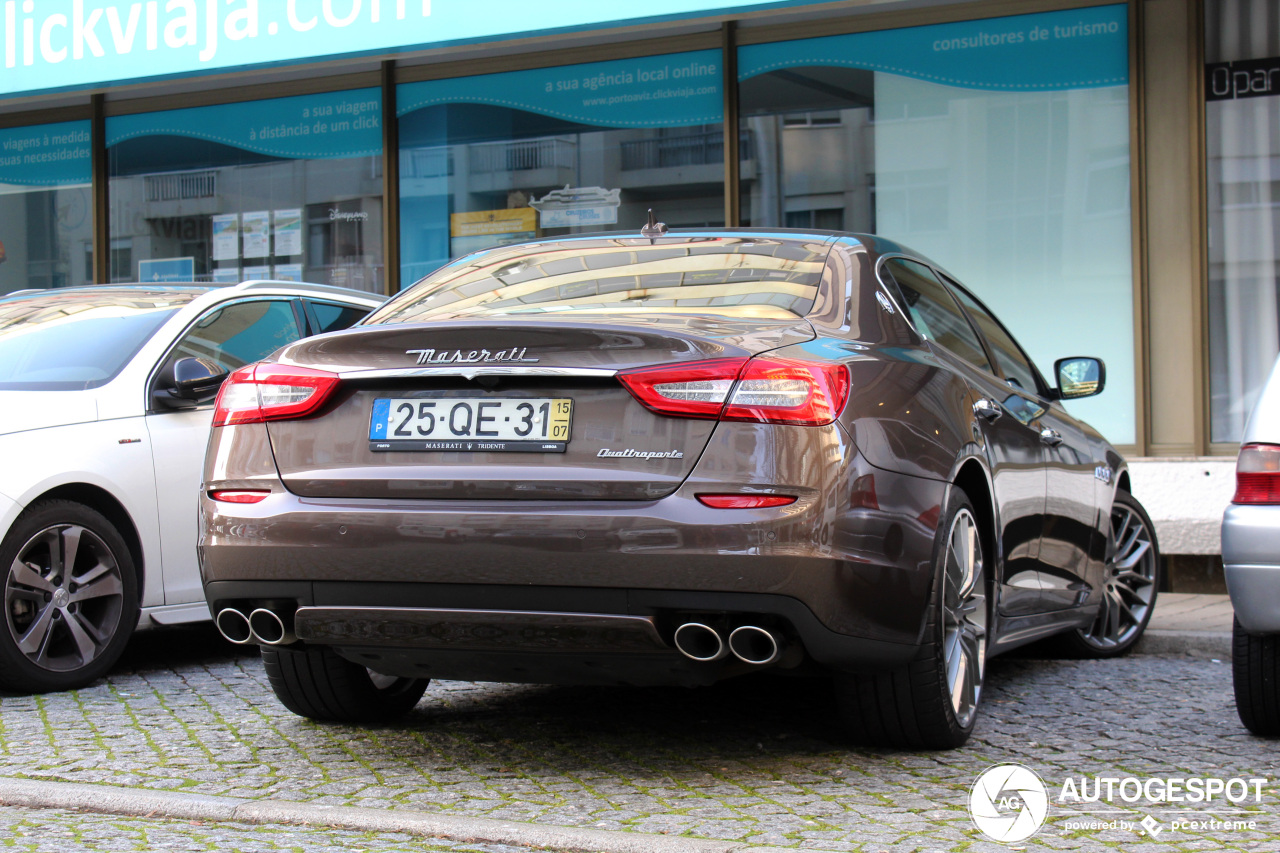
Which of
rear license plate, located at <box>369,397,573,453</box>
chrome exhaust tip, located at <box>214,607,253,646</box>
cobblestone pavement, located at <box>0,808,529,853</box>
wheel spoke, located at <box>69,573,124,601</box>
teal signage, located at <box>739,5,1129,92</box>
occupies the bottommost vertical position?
cobblestone pavement, located at <box>0,808,529,853</box>

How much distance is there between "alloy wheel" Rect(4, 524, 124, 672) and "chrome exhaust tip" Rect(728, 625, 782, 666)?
3.00 meters

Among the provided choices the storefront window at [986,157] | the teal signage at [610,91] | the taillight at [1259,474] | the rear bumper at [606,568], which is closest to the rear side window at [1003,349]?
the taillight at [1259,474]

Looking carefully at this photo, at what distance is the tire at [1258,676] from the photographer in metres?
4.34

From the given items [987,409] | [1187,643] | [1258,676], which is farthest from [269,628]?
[1187,643]

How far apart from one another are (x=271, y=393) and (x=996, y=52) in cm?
710

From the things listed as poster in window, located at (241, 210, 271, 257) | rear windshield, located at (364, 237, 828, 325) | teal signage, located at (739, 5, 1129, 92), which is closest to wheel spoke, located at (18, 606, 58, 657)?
rear windshield, located at (364, 237, 828, 325)

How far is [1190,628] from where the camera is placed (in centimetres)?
692

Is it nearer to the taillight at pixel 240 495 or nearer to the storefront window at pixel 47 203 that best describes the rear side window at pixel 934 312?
the taillight at pixel 240 495

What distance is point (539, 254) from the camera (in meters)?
4.68

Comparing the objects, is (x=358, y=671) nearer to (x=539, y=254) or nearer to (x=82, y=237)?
(x=539, y=254)

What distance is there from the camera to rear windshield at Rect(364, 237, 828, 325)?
407cm

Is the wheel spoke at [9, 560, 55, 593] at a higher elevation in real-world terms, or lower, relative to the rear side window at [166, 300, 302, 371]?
lower

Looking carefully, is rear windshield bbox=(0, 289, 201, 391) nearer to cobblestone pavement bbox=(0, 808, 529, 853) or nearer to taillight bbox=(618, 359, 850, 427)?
cobblestone pavement bbox=(0, 808, 529, 853)

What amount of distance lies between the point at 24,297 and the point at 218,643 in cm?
191
